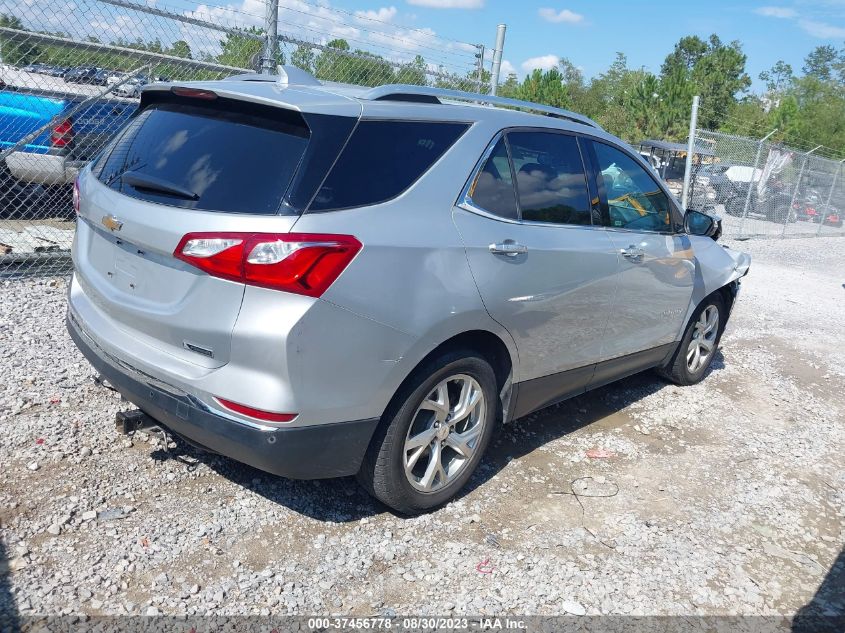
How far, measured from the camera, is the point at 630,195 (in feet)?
14.8

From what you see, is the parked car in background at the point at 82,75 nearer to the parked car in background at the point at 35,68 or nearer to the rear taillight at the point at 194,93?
the parked car in background at the point at 35,68

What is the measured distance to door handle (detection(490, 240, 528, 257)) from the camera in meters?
3.25

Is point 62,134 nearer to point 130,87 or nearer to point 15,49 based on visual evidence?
point 130,87

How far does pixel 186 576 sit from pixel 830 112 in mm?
62255

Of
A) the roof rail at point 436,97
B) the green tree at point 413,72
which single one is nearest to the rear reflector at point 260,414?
the roof rail at point 436,97

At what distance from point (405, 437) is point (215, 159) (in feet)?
4.60

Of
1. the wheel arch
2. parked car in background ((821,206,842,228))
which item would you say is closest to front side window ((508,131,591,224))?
the wheel arch

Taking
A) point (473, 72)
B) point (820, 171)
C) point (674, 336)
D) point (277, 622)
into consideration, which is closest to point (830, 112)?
point (820, 171)

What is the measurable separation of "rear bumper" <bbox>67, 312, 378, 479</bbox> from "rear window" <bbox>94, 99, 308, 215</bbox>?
75cm

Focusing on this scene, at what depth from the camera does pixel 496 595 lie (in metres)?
2.91

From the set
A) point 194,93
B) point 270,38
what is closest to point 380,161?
point 194,93

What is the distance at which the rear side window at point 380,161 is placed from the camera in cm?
271

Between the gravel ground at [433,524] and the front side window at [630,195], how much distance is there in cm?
137

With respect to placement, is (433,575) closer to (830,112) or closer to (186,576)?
(186,576)
